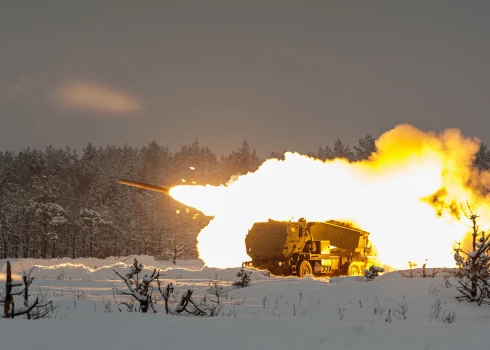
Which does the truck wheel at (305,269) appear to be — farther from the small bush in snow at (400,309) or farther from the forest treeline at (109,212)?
the forest treeline at (109,212)

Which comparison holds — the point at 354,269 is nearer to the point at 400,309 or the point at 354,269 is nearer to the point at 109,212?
the point at 400,309

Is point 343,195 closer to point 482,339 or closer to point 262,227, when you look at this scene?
point 262,227

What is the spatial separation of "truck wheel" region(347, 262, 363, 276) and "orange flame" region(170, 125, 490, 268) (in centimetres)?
320

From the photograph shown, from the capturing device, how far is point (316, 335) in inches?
352

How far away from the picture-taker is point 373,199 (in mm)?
36625

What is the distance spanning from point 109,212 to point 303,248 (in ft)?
208

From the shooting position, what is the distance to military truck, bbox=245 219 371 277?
2633 centimetres

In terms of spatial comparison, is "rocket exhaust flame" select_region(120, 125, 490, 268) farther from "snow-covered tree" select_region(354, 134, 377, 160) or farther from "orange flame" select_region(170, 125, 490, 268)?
"snow-covered tree" select_region(354, 134, 377, 160)

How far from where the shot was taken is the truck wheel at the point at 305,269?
86.3 feet

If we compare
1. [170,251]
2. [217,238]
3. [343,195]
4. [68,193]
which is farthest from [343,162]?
[68,193]

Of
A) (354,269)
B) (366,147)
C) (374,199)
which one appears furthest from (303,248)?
(366,147)

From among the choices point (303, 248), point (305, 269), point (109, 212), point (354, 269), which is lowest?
point (354, 269)

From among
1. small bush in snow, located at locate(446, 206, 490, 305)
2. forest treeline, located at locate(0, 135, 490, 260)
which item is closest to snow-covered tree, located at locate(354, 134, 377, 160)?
forest treeline, located at locate(0, 135, 490, 260)

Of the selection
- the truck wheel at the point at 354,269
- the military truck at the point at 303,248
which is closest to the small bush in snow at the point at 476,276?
the military truck at the point at 303,248
